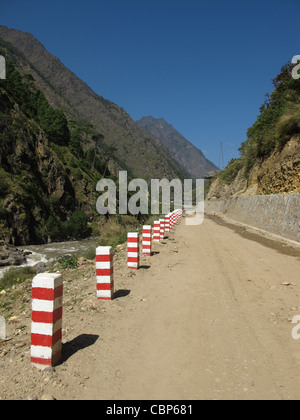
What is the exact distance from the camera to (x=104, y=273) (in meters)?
6.12

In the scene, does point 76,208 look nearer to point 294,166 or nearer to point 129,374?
point 294,166

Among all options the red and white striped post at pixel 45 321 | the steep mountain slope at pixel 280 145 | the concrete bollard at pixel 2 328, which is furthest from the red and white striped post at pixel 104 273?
the steep mountain slope at pixel 280 145

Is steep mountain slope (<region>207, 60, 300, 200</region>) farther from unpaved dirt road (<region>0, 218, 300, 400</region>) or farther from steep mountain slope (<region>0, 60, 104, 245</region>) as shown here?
steep mountain slope (<region>0, 60, 104, 245</region>)

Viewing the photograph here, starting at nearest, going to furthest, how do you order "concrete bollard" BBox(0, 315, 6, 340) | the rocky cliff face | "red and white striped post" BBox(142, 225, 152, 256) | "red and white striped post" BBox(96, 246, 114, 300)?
"concrete bollard" BBox(0, 315, 6, 340) < "red and white striped post" BBox(96, 246, 114, 300) < "red and white striped post" BBox(142, 225, 152, 256) < the rocky cliff face

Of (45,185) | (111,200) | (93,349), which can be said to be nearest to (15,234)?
(45,185)

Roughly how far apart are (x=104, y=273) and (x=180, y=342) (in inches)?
92.3

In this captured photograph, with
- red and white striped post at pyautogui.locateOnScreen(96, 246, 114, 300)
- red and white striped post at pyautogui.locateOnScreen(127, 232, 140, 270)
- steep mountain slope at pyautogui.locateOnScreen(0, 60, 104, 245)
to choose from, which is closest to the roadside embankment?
red and white striped post at pyautogui.locateOnScreen(127, 232, 140, 270)

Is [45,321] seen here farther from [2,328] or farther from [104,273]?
[2,328]

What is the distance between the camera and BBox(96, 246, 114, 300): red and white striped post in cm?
611

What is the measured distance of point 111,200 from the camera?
69.4 m

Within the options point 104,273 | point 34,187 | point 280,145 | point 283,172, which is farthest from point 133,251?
point 34,187

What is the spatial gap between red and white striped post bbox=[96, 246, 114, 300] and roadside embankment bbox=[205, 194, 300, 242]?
33.7ft

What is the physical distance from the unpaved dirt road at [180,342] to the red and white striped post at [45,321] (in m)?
0.16
